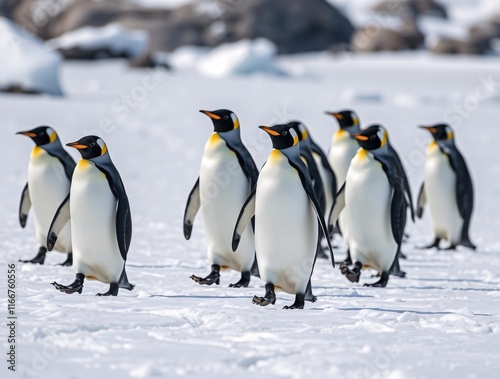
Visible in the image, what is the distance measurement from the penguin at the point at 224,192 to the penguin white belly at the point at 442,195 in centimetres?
226

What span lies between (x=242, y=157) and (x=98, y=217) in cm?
83

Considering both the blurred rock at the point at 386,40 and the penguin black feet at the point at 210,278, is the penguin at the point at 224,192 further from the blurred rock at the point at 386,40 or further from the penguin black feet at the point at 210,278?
the blurred rock at the point at 386,40

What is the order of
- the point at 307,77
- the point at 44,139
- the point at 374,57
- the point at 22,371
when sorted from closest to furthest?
the point at 22,371
the point at 44,139
the point at 307,77
the point at 374,57

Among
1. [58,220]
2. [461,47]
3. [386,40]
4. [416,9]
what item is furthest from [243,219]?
[416,9]

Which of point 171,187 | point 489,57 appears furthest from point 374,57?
point 171,187

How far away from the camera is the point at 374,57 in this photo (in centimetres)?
2669

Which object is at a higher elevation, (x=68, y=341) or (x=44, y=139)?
(x=44, y=139)

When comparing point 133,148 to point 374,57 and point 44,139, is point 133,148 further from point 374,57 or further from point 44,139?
point 374,57

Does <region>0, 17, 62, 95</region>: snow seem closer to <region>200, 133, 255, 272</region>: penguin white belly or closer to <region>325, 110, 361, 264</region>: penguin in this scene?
<region>325, 110, 361, 264</region>: penguin

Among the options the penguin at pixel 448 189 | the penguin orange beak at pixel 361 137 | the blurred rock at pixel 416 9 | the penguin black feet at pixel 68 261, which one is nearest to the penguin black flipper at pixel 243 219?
the penguin orange beak at pixel 361 137

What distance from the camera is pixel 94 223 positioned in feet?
13.8

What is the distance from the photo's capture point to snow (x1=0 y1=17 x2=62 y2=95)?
1440cm

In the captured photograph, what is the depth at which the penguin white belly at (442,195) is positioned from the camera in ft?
21.6

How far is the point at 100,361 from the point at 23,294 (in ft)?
3.70
